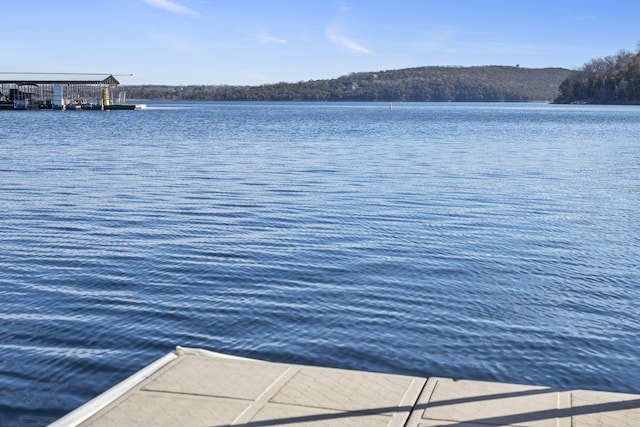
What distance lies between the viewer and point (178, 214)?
18234 mm

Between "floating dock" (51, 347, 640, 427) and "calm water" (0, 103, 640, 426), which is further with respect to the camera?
"calm water" (0, 103, 640, 426)

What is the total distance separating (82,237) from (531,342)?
29.9 ft

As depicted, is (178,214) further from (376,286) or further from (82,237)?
(376,286)

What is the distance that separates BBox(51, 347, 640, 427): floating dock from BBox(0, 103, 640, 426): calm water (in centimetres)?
129

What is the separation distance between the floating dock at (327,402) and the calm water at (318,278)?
129 centimetres

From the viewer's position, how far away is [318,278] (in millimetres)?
12047

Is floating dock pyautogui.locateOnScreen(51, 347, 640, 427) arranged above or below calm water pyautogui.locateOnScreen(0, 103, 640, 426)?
above

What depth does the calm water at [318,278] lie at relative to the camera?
843 centimetres

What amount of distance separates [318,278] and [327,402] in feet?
20.4

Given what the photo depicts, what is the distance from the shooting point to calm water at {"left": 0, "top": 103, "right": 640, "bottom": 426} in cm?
843

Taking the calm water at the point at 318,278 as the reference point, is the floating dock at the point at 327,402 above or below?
above

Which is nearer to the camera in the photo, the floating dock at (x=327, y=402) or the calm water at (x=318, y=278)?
the floating dock at (x=327, y=402)

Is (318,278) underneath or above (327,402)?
underneath

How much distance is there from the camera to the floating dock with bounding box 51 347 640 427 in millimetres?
5492
